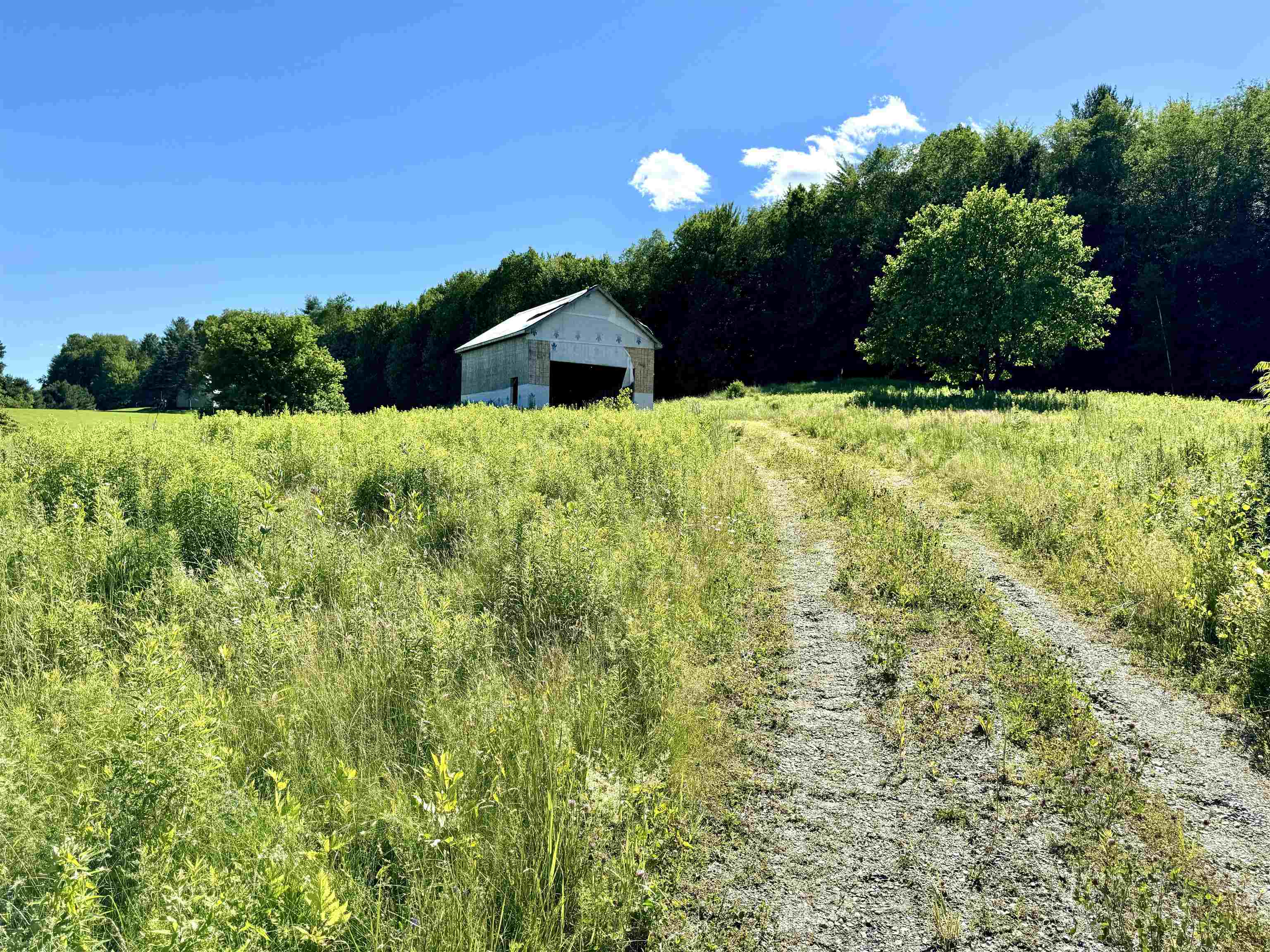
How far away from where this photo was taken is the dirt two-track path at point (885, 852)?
332 centimetres

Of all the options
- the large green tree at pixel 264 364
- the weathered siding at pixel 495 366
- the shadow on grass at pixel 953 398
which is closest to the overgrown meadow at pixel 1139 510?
the shadow on grass at pixel 953 398

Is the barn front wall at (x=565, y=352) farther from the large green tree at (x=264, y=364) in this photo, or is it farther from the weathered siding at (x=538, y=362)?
the large green tree at (x=264, y=364)

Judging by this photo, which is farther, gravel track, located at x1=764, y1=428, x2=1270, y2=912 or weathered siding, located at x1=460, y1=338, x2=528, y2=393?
weathered siding, located at x1=460, y1=338, x2=528, y2=393

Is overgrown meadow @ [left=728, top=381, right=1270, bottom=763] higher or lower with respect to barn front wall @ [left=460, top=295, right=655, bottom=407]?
lower

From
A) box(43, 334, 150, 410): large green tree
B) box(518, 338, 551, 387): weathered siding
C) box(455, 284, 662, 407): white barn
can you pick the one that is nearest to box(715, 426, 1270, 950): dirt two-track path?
box(455, 284, 662, 407): white barn

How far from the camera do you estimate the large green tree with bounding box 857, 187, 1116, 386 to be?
27.7 meters

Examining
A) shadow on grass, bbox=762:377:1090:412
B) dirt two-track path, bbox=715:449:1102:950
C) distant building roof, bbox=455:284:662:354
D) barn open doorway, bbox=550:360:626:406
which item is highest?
distant building roof, bbox=455:284:662:354

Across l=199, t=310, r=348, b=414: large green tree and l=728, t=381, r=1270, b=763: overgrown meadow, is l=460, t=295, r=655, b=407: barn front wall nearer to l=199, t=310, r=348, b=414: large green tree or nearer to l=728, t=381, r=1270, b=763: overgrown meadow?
l=728, t=381, r=1270, b=763: overgrown meadow

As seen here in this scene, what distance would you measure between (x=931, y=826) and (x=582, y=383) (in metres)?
31.6

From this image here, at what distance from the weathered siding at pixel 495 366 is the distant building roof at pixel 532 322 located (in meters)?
0.34

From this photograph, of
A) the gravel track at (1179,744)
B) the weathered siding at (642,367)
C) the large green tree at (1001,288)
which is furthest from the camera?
the weathered siding at (642,367)

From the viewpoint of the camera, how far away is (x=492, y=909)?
3.20 metres

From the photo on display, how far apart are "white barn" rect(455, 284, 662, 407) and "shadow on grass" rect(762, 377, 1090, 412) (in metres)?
8.68

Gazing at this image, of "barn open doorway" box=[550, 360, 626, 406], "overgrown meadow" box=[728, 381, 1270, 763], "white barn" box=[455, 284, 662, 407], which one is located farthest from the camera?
"barn open doorway" box=[550, 360, 626, 406]
